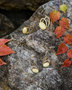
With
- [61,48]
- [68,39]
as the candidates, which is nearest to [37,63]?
[61,48]

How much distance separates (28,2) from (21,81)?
1.61 metres

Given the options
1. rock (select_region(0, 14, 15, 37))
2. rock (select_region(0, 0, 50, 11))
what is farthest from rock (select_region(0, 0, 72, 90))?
rock (select_region(0, 14, 15, 37))

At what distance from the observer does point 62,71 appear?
8.66 feet

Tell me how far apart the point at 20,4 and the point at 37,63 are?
1.38 meters

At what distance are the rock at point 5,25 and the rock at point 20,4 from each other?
8.3 inches

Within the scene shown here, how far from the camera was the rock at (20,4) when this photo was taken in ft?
11.4

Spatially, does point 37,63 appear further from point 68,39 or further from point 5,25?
point 5,25

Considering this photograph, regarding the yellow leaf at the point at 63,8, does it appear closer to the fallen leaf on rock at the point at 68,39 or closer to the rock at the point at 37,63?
the rock at the point at 37,63

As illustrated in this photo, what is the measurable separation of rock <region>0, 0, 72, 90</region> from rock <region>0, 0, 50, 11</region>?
696 millimetres

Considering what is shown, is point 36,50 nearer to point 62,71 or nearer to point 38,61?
point 38,61

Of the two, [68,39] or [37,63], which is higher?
[68,39]

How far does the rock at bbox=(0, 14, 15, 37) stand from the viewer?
3.63m

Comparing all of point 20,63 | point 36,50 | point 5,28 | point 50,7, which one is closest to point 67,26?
point 50,7

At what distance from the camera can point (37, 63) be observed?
8.70 ft
